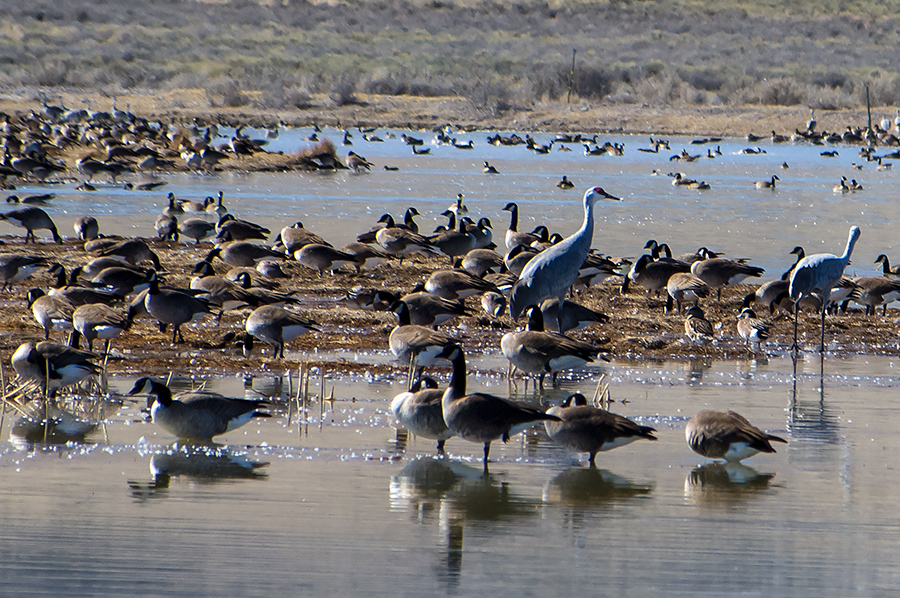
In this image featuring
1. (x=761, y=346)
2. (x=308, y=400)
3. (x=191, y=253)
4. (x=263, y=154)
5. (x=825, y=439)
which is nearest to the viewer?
(x=825, y=439)

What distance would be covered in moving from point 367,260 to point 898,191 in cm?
2173

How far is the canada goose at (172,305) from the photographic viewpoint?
11.6 m

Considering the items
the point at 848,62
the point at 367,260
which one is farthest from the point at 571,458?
the point at 848,62

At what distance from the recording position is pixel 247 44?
9838cm

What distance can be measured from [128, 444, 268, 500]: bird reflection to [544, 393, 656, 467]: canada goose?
6.46ft

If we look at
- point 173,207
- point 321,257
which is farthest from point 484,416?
point 173,207

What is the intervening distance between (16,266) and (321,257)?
4.06m

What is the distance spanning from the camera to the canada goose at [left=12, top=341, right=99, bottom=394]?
9.09 metres

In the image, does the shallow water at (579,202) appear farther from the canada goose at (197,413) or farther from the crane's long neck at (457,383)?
the canada goose at (197,413)

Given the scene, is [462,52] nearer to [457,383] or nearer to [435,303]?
[435,303]

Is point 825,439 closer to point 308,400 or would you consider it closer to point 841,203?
point 308,400

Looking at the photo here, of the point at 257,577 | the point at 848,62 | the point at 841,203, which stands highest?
the point at 848,62

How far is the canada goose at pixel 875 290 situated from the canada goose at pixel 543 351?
19.9 feet

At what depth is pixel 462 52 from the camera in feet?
316
